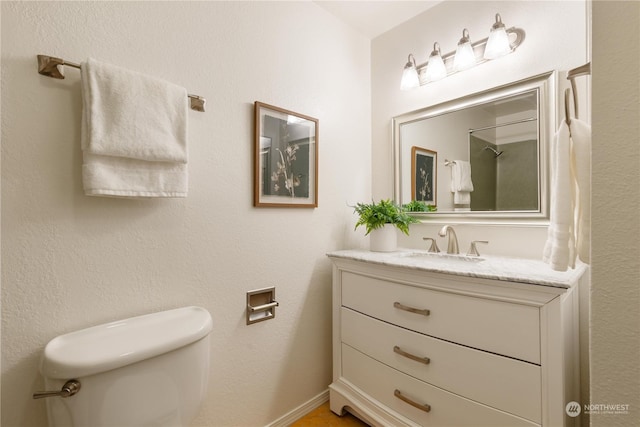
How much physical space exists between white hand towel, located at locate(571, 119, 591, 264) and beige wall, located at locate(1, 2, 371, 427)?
1.11 meters

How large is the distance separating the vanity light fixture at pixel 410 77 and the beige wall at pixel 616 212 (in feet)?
4.54

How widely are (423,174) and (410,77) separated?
23.1 inches

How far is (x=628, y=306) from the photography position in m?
0.36

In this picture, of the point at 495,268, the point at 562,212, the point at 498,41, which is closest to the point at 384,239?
the point at 495,268

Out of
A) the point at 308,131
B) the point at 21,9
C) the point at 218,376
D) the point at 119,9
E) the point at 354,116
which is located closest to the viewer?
the point at 21,9

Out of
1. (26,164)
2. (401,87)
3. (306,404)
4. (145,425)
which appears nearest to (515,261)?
(401,87)

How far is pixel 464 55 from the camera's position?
4.78 feet

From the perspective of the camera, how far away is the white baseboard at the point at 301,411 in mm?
1421

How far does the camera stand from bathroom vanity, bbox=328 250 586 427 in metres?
0.89

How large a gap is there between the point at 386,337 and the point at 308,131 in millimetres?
1136

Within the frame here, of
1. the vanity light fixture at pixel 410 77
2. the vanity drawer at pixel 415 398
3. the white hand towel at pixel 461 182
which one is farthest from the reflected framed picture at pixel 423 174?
the vanity drawer at pixel 415 398

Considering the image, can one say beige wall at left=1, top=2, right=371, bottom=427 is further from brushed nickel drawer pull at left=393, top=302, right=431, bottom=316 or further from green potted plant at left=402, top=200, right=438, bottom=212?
brushed nickel drawer pull at left=393, top=302, right=431, bottom=316

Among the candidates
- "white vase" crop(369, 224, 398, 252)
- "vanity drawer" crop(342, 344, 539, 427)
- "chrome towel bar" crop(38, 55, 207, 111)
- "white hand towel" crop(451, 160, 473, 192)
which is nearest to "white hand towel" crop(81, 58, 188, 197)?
"chrome towel bar" crop(38, 55, 207, 111)

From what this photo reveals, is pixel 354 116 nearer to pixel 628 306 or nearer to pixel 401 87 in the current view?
pixel 401 87
